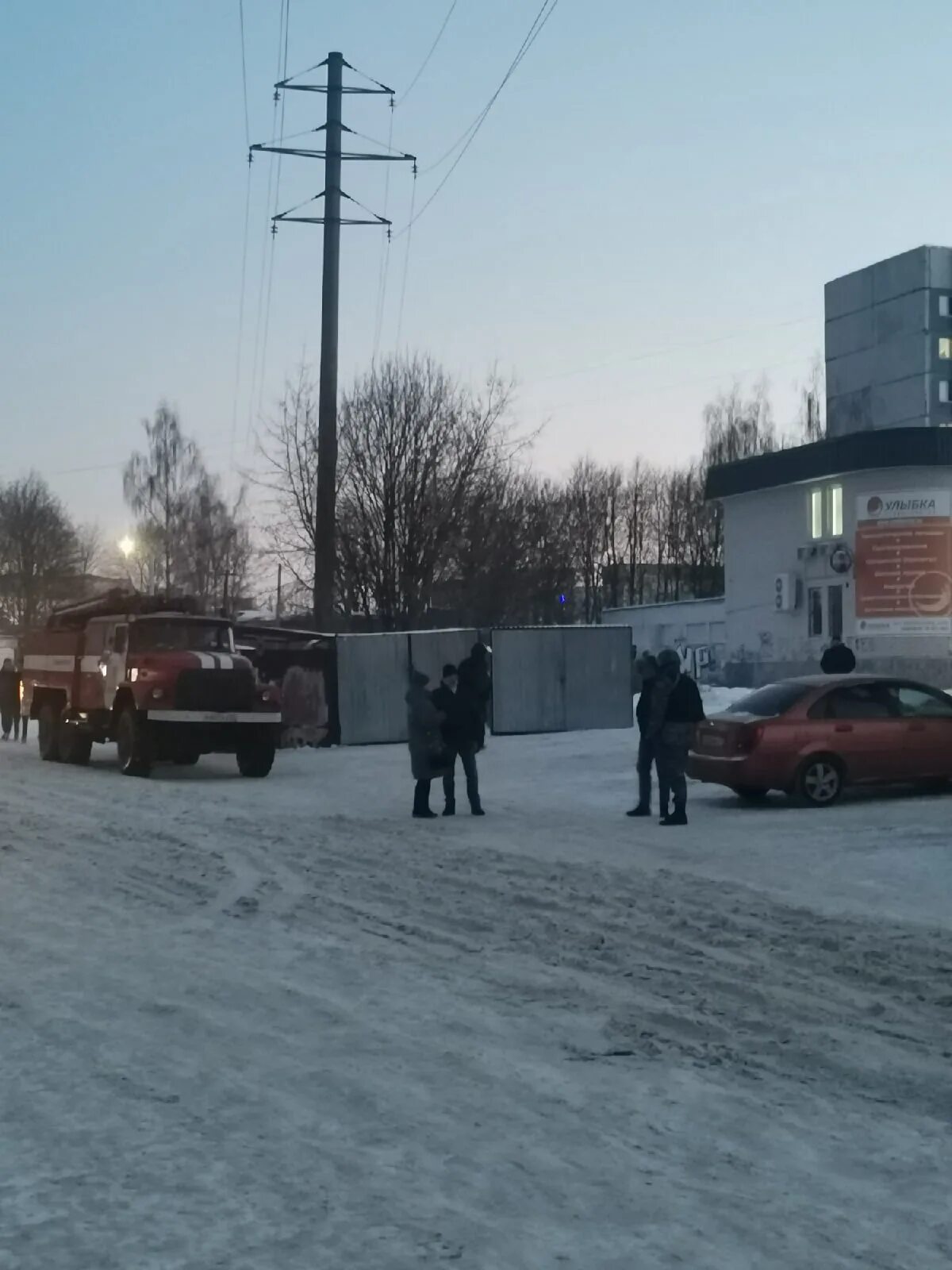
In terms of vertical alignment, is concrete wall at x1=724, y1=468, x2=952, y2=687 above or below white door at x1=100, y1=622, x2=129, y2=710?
above

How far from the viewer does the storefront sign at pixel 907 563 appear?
140 ft

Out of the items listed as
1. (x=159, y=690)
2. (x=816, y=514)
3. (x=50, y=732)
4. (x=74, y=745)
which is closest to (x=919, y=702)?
(x=159, y=690)

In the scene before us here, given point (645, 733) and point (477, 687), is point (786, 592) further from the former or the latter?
point (645, 733)

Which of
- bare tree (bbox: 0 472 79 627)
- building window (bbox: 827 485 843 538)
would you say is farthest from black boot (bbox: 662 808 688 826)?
bare tree (bbox: 0 472 79 627)

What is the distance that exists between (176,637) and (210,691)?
5.46 feet

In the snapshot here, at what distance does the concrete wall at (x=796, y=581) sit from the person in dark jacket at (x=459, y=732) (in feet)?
87.2

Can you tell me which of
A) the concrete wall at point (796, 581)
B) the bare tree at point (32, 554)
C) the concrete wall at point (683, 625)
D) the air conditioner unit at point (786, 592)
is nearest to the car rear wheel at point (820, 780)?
the concrete wall at point (796, 581)

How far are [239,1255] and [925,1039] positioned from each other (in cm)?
413

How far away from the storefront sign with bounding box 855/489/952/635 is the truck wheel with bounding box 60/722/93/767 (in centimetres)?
2356

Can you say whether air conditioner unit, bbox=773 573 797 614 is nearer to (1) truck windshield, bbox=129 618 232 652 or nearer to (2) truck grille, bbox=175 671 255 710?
(1) truck windshield, bbox=129 618 232 652

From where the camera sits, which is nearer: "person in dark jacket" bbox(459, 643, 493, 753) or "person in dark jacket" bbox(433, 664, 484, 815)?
"person in dark jacket" bbox(433, 664, 484, 815)

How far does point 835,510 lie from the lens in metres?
45.7

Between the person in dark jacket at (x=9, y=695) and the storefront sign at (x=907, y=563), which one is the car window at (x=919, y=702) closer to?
the person in dark jacket at (x=9, y=695)

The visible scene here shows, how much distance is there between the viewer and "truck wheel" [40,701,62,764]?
28.4 m
